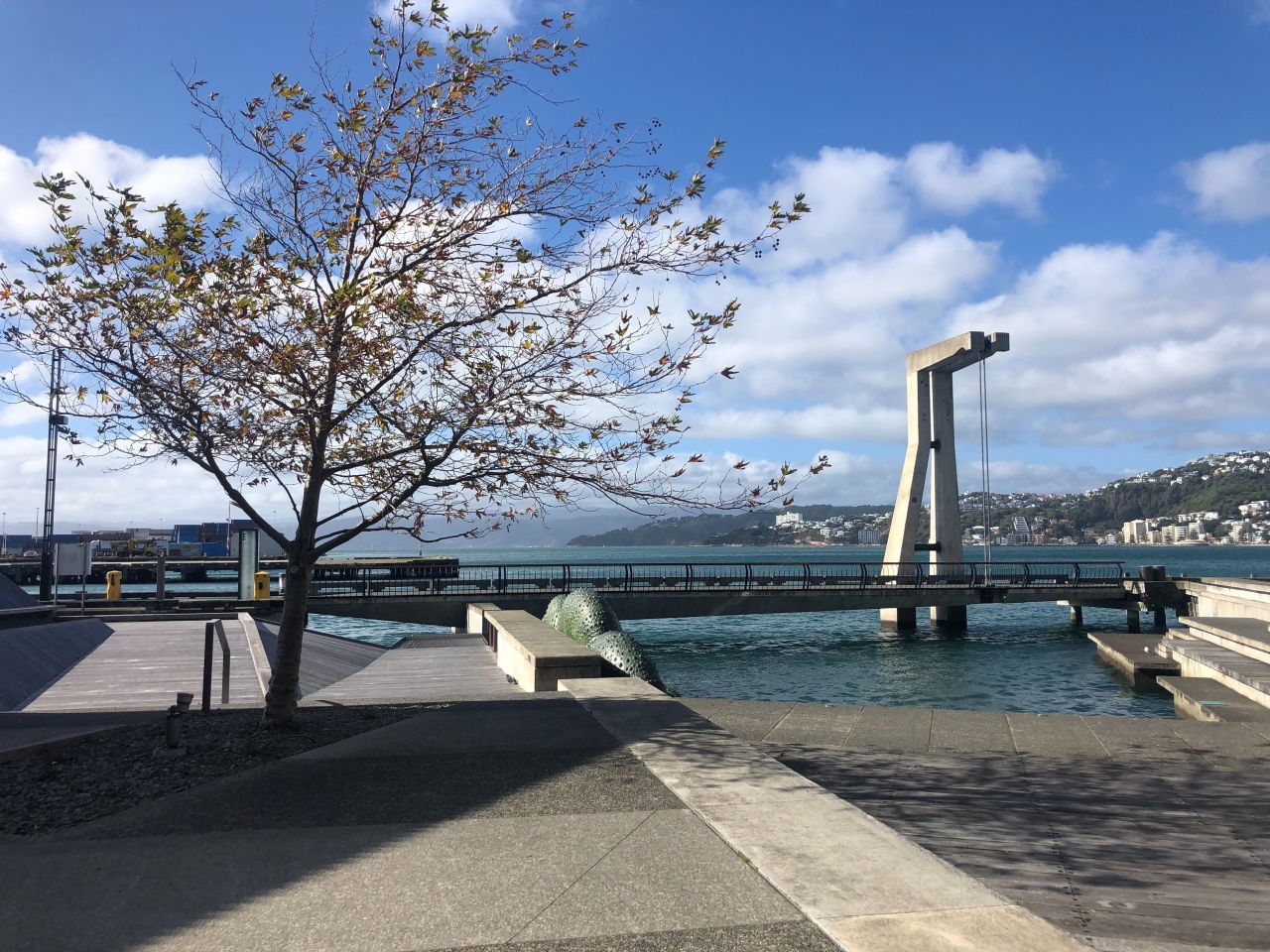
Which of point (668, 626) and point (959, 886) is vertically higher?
point (959, 886)

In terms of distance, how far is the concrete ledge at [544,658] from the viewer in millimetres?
11352

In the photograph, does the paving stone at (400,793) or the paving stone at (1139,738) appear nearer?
the paving stone at (400,793)

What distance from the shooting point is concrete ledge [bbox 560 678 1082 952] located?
387 cm

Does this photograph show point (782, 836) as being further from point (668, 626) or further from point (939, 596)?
point (668, 626)

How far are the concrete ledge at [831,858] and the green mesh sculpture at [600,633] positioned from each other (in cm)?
451

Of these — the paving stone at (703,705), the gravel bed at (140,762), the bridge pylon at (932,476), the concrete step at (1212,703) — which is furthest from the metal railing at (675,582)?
the gravel bed at (140,762)

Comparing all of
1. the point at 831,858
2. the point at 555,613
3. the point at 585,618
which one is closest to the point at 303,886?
the point at 831,858

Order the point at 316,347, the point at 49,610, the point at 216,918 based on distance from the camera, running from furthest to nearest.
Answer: the point at 49,610
the point at 316,347
the point at 216,918

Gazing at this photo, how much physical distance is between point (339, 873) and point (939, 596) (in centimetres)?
4053

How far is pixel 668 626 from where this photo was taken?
49.7 m

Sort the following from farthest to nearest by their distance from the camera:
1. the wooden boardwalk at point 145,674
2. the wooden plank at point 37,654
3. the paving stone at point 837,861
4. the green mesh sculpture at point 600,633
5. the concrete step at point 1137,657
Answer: the concrete step at point 1137,657 < the green mesh sculpture at point 600,633 < the wooden plank at point 37,654 < the wooden boardwalk at point 145,674 < the paving stone at point 837,861

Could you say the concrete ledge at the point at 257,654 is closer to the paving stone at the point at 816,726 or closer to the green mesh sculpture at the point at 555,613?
the green mesh sculpture at the point at 555,613

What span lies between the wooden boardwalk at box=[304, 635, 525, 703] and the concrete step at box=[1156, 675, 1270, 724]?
981cm

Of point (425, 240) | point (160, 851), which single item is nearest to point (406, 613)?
point (425, 240)
